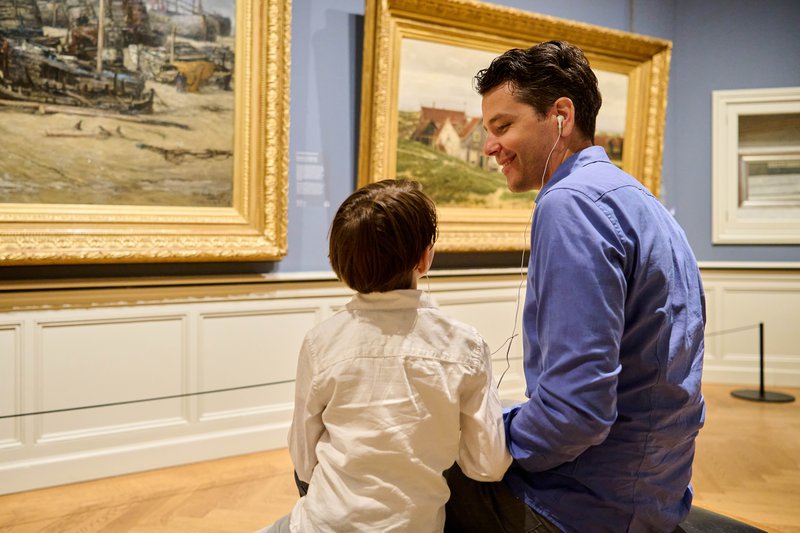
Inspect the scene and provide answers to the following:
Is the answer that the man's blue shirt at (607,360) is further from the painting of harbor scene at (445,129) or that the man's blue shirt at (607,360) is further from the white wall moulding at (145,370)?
the painting of harbor scene at (445,129)

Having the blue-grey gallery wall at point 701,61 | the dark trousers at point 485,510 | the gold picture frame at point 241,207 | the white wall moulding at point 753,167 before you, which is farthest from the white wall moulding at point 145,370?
the white wall moulding at point 753,167

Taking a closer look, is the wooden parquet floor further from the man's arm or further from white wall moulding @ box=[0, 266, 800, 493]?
the man's arm

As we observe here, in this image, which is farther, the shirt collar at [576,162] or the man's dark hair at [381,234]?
the shirt collar at [576,162]

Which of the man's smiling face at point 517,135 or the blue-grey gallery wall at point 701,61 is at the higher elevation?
the blue-grey gallery wall at point 701,61

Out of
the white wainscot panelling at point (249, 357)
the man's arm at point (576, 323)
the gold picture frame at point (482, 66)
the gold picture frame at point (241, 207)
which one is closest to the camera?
the man's arm at point (576, 323)

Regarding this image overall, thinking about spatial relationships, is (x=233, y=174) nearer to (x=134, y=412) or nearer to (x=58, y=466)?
(x=134, y=412)

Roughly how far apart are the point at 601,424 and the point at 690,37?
644 cm

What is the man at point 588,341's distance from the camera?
1.54m

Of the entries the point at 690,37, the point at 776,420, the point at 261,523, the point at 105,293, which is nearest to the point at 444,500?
the point at 261,523

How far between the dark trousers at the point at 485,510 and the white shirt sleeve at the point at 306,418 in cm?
37

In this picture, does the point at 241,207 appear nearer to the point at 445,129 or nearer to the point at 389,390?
the point at 445,129

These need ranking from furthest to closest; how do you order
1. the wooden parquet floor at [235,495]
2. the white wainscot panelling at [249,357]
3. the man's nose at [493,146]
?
the white wainscot panelling at [249,357] < the wooden parquet floor at [235,495] < the man's nose at [493,146]

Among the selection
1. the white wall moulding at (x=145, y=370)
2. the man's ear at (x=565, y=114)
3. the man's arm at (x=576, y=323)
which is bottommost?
the white wall moulding at (x=145, y=370)

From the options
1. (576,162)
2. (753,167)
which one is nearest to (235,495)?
(576,162)
